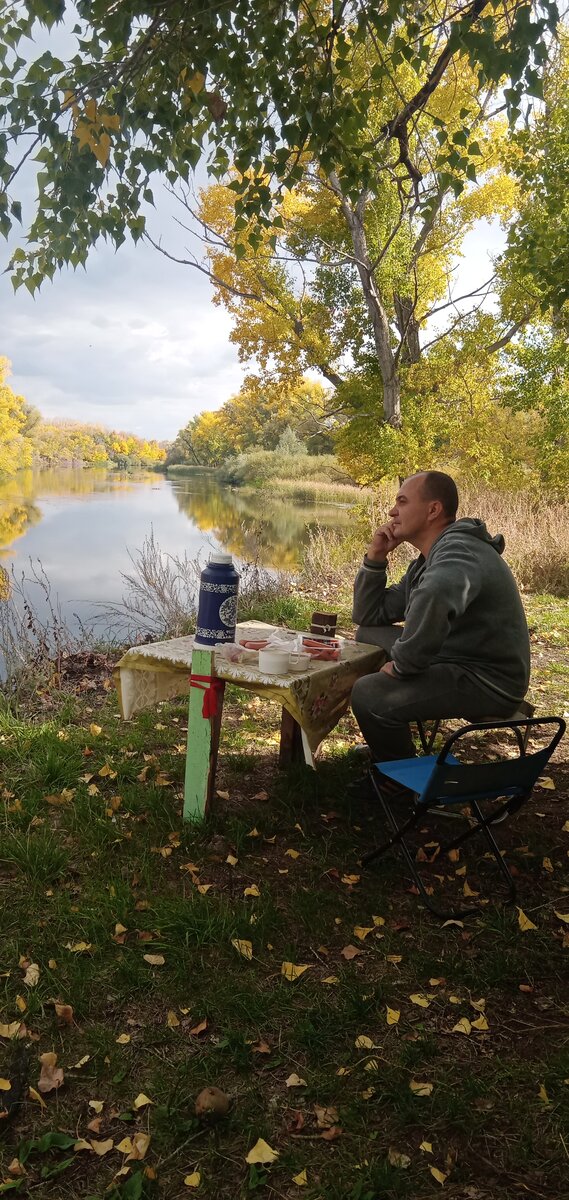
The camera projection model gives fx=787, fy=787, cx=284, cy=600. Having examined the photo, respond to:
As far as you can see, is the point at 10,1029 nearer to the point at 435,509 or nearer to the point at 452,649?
the point at 452,649

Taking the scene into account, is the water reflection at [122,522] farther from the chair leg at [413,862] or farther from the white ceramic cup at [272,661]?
the chair leg at [413,862]

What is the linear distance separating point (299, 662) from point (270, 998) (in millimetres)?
1295

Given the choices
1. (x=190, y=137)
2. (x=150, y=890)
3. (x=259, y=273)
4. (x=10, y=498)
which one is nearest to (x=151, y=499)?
(x=10, y=498)

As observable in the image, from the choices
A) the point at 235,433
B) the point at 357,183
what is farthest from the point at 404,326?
the point at 235,433

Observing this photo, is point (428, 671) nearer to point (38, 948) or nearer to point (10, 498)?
point (38, 948)

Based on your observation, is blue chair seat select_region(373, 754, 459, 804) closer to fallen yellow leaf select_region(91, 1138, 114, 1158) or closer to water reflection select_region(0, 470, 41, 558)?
fallen yellow leaf select_region(91, 1138, 114, 1158)

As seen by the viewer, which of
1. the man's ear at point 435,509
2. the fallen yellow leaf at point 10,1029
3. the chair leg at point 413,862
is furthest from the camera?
the man's ear at point 435,509

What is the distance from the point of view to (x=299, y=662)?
3334 mm

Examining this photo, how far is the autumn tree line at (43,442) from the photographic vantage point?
30.3 meters

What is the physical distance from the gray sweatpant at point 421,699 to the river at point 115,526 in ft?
16.1

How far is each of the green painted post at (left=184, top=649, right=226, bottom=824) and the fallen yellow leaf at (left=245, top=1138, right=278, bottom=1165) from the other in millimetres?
1565

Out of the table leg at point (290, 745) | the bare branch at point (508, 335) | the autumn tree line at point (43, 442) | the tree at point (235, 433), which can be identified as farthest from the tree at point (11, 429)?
the table leg at point (290, 745)

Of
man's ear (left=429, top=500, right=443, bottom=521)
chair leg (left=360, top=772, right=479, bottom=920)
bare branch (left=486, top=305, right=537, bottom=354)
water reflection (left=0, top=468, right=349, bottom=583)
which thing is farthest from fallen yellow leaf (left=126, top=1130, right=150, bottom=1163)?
bare branch (left=486, top=305, right=537, bottom=354)

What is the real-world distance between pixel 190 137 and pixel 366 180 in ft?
3.87
